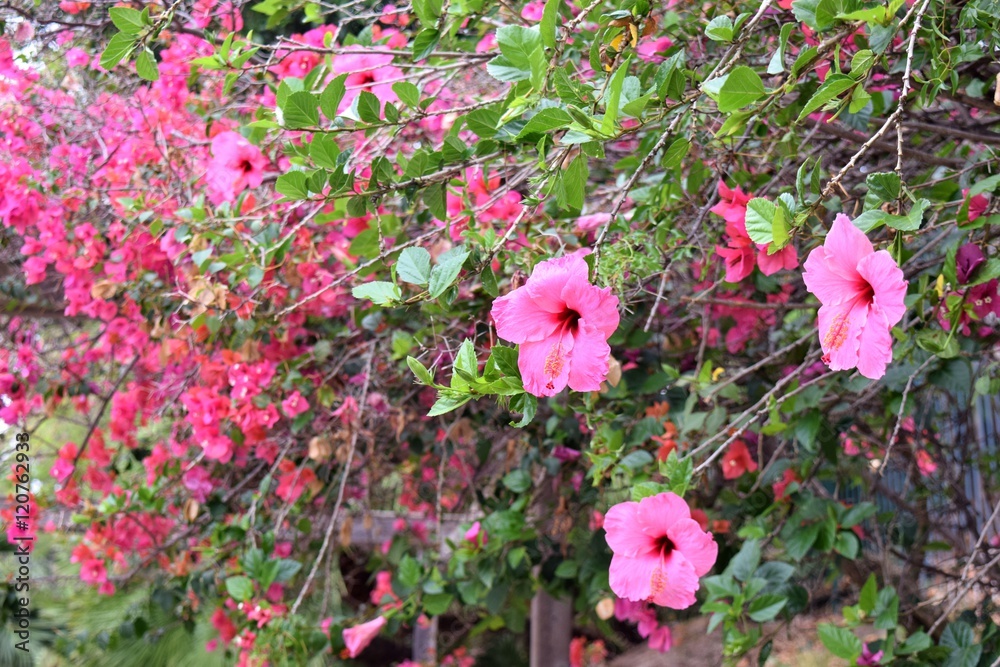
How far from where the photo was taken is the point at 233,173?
63.9 inches

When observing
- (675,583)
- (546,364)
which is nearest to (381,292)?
(546,364)

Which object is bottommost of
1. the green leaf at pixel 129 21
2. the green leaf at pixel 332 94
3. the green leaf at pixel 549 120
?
the green leaf at pixel 332 94

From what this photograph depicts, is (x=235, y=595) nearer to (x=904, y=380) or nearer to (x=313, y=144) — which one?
(x=313, y=144)

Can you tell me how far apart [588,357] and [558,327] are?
0.05m

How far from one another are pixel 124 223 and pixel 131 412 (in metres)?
0.54

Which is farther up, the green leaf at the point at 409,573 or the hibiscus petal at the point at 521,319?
the hibiscus petal at the point at 521,319

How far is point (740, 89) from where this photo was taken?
2.69ft

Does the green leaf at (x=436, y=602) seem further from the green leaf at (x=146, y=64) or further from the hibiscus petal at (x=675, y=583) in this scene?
the green leaf at (x=146, y=64)

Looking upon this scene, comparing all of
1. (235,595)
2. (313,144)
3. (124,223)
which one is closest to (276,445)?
(235,595)

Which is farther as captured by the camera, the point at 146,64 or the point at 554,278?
the point at 146,64

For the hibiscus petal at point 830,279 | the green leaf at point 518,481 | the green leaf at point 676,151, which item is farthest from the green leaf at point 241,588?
the hibiscus petal at point 830,279

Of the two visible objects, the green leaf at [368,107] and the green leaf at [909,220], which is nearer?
the green leaf at [909,220]

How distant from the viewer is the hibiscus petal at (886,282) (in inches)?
27.6

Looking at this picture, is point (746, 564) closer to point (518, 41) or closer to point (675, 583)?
point (675, 583)
